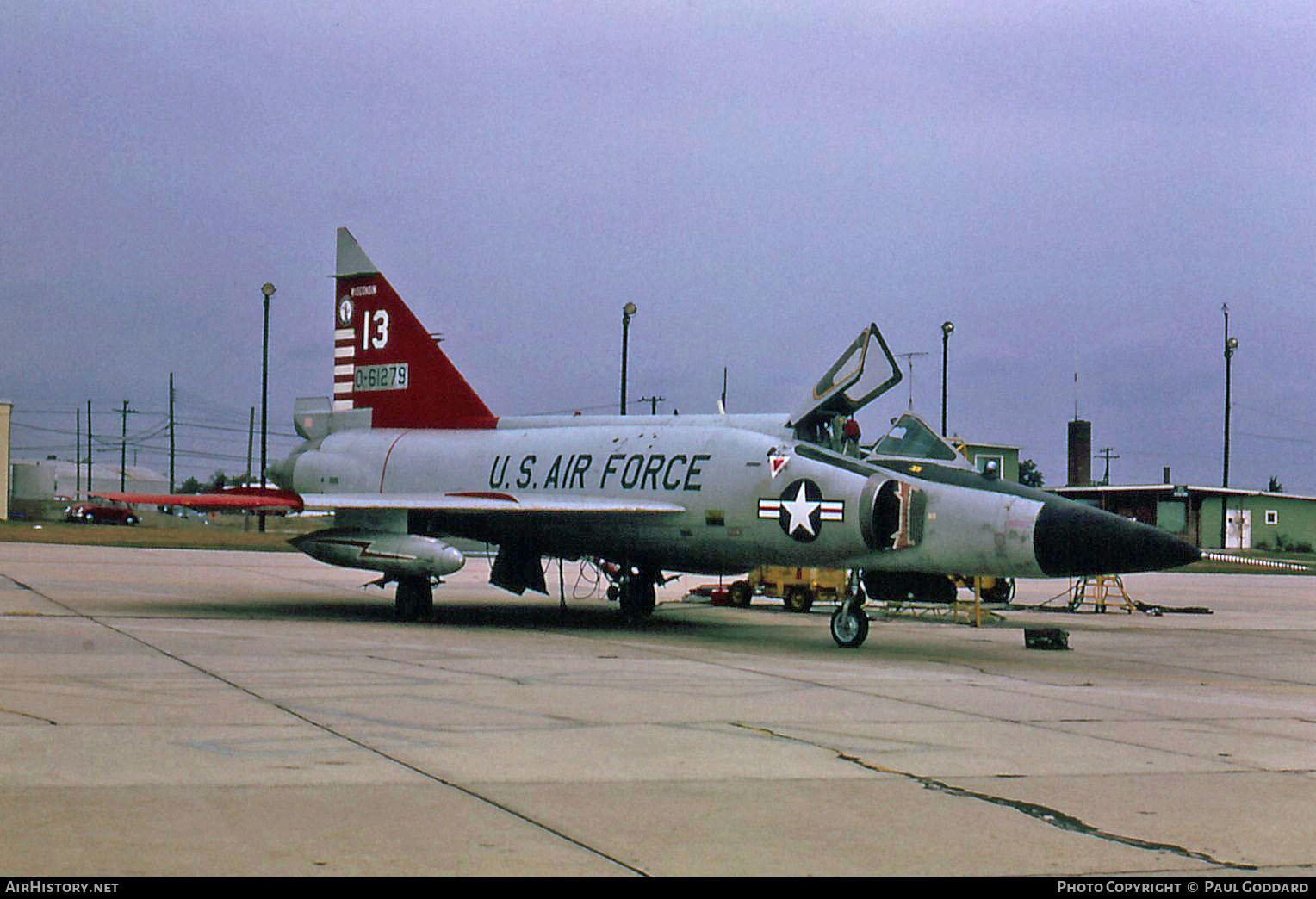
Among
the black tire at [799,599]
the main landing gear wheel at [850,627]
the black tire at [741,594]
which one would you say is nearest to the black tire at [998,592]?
the black tire at [799,599]

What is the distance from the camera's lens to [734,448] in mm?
16031

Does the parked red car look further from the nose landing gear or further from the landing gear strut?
the nose landing gear

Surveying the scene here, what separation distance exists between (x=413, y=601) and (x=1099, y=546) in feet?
27.6

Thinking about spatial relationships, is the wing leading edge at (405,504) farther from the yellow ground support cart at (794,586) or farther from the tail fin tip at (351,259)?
the yellow ground support cart at (794,586)

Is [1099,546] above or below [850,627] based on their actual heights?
above

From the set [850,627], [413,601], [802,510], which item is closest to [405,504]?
[413,601]

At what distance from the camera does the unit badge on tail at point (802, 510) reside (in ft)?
48.8

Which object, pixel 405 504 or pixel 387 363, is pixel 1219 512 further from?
pixel 405 504

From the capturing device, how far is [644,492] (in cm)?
1680

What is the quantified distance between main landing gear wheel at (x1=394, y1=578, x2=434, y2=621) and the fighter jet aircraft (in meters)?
0.02

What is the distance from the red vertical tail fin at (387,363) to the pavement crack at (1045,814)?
13119 mm

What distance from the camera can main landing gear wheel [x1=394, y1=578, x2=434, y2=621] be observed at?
17.5 metres

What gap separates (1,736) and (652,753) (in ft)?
10.8
